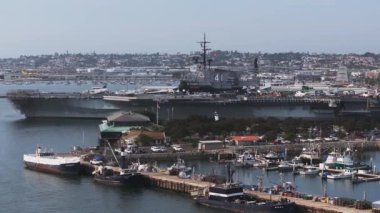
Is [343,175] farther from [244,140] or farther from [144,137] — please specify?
[144,137]

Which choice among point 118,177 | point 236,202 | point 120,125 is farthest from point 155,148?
point 236,202

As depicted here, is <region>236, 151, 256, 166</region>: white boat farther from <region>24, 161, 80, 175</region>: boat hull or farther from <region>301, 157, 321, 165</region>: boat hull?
<region>24, 161, 80, 175</region>: boat hull

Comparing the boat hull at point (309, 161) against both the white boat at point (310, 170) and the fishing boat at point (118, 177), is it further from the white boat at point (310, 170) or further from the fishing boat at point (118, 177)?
the fishing boat at point (118, 177)

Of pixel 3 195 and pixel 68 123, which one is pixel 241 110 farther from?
pixel 3 195

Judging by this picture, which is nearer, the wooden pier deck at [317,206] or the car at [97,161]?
the wooden pier deck at [317,206]

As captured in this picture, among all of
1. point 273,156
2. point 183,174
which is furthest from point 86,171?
point 273,156

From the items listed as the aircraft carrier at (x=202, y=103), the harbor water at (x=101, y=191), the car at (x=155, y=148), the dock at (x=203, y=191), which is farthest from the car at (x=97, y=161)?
the aircraft carrier at (x=202, y=103)
